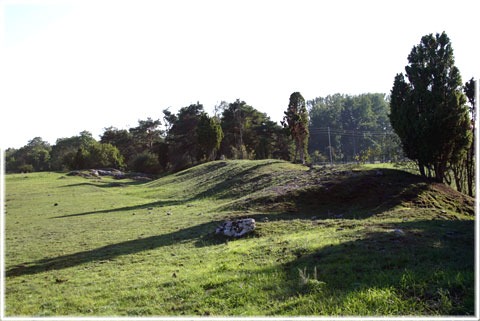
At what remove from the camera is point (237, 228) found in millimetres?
9734

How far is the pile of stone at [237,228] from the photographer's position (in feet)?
31.4

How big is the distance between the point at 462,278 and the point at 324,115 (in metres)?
116

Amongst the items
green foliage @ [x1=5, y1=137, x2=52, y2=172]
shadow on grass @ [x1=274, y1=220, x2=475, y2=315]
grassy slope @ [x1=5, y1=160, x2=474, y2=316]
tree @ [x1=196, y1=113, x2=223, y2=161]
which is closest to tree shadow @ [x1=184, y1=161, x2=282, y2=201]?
grassy slope @ [x1=5, y1=160, x2=474, y2=316]

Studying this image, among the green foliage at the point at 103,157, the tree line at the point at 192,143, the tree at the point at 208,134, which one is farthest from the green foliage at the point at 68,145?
the tree at the point at 208,134

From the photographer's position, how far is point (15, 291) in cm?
646

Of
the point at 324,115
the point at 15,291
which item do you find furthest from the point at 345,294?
the point at 324,115

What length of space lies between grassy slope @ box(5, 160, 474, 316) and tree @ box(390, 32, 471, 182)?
1953 mm

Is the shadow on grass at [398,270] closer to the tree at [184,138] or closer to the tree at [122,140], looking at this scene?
the tree at [184,138]

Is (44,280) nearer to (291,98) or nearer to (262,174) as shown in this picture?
(262,174)

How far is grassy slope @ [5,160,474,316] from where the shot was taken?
4637 mm

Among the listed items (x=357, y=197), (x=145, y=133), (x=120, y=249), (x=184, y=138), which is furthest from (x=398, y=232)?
(x=145, y=133)

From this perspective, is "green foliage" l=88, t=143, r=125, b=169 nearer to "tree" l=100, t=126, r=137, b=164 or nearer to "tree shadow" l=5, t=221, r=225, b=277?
"tree" l=100, t=126, r=137, b=164

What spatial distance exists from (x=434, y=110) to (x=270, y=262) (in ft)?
41.6

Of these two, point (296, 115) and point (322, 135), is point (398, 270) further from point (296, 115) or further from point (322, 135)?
point (322, 135)
